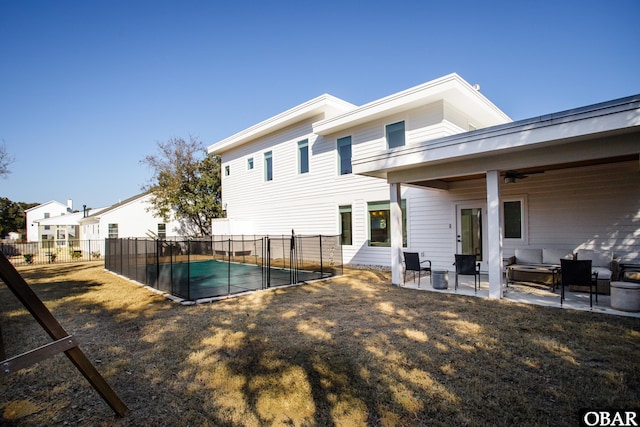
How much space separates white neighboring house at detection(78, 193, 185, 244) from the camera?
21938 millimetres

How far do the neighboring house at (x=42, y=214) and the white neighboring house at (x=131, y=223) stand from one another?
18286mm

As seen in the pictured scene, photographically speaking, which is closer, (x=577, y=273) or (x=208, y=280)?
(x=577, y=273)

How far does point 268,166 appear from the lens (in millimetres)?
16594

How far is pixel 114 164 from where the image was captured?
82.5ft

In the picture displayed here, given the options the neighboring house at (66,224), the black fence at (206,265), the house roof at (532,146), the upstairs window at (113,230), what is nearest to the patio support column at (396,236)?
the house roof at (532,146)

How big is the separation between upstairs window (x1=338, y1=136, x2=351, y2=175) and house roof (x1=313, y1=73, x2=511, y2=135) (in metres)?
0.51

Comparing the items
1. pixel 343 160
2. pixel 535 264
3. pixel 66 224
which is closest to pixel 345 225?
pixel 343 160

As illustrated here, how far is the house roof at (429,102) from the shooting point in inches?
370

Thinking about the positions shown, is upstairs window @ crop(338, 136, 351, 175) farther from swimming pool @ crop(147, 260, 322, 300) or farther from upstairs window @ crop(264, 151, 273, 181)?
upstairs window @ crop(264, 151, 273, 181)

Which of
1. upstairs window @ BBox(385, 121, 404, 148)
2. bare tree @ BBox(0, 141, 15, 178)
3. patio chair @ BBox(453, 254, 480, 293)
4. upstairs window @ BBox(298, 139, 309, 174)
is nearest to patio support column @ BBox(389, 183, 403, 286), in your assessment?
patio chair @ BBox(453, 254, 480, 293)

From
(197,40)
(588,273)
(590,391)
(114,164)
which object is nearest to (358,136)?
(197,40)

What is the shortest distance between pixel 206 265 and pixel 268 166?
5.88 m

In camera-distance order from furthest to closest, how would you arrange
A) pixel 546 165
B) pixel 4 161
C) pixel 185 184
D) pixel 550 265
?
1. pixel 185 184
2. pixel 4 161
3. pixel 550 265
4. pixel 546 165

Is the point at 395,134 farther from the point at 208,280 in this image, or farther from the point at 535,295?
the point at 208,280
